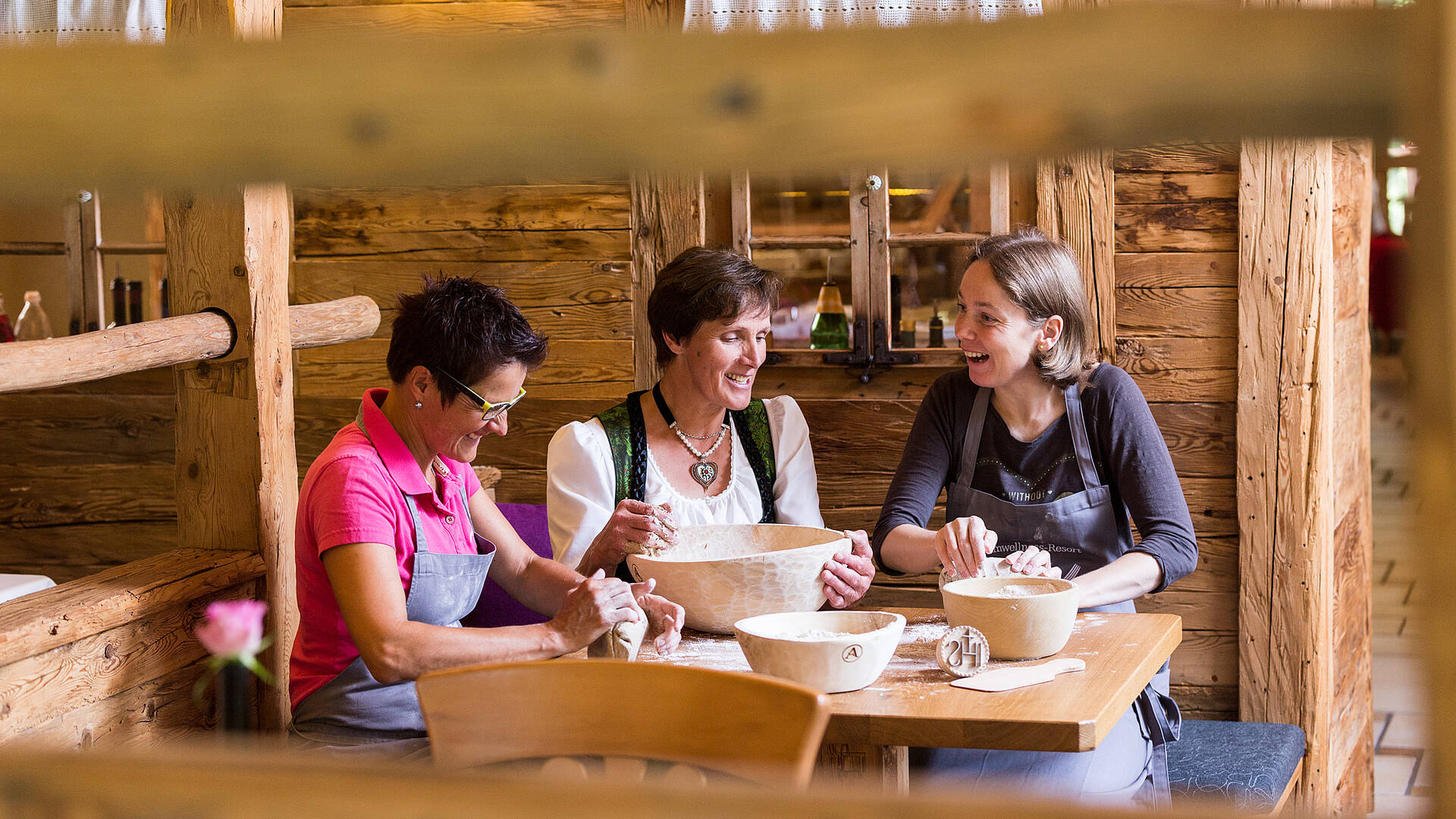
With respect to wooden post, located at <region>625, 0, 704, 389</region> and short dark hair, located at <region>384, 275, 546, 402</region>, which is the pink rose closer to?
short dark hair, located at <region>384, 275, 546, 402</region>

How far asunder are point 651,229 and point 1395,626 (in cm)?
343

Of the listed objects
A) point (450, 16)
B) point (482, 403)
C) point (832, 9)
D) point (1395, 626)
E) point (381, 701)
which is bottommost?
point (1395, 626)

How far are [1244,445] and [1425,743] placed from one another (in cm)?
296

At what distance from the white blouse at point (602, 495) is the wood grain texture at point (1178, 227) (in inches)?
47.9

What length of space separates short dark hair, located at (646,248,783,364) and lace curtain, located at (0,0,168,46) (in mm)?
1638

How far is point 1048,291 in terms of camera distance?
247cm

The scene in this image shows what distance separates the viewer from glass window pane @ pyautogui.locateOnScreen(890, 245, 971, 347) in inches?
132

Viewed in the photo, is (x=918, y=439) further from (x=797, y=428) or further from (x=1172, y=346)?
(x=1172, y=346)

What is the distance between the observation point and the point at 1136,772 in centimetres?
202

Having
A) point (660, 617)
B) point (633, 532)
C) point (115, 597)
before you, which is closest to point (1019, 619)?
point (660, 617)

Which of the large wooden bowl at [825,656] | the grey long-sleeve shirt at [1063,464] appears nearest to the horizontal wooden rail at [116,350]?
the large wooden bowl at [825,656]

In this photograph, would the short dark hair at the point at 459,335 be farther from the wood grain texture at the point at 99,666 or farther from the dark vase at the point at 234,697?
the dark vase at the point at 234,697

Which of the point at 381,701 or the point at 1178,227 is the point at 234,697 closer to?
the point at 381,701

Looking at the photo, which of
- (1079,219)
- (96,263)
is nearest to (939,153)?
(1079,219)
